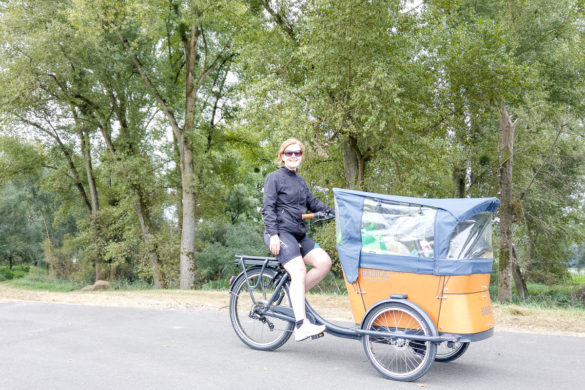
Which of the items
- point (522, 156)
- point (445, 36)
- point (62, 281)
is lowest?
point (62, 281)

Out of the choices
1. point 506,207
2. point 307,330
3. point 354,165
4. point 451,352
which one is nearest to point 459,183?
point 506,207

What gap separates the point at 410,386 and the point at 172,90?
67.6ft

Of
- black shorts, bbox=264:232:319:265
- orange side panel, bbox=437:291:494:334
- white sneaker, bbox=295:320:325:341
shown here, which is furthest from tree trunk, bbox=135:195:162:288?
orange side panel, bbox=437:291:494:334

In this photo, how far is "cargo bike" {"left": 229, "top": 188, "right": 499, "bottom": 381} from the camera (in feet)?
13.7

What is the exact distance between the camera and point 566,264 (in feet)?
76.3

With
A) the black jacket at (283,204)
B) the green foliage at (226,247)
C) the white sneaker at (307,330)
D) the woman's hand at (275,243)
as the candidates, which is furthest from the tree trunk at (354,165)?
the green foliage at (226,247)

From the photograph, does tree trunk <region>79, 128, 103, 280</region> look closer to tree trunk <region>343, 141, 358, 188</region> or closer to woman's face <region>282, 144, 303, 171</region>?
tree trunk <region>343, 141, 358, 188</region>

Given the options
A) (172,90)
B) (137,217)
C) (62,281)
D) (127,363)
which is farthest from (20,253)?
(127,363)

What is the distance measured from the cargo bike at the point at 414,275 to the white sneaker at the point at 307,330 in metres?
0.12

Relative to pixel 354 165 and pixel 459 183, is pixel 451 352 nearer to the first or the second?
pixel 354 165

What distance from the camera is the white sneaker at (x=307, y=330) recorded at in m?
4.70

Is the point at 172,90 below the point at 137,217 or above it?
above

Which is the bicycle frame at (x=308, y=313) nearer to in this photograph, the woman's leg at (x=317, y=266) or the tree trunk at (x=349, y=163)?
the woman's leg at (x=317, y=266)

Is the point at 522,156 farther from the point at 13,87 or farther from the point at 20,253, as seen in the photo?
the point at 20,253
